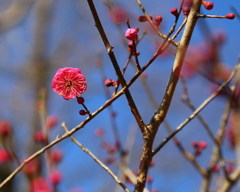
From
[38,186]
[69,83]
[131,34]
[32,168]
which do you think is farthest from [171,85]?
[32,168]

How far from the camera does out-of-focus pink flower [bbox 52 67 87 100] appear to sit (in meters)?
0.90

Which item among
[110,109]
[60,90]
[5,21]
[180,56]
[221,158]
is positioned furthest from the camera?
[5,21]

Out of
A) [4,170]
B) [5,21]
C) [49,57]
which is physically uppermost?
[49,57]

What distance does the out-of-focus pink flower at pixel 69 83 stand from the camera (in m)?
0.90

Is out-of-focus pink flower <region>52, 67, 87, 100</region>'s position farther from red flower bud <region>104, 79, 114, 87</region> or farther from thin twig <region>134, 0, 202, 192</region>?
thin twig <region>134, 0, 202, 192</region>

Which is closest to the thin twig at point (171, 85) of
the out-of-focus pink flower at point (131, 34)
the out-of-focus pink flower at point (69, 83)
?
the out-of-focus pink flower at point (131, 34)

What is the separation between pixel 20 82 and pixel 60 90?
5.14 meters

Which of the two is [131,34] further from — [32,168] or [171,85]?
[32,168]

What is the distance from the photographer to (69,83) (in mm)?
903

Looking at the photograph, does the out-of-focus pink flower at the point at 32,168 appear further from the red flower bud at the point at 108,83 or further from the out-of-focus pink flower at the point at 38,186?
the red flower bud at the point at 108,83

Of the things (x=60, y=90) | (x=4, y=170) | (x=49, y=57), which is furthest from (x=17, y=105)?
(x=60, y=90)

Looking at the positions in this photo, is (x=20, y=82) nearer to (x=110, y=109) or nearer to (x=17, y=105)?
(x=17, y=105)

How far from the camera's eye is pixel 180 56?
819 millimetres

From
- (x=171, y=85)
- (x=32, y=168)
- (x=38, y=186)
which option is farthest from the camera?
(x=32, y=168)
